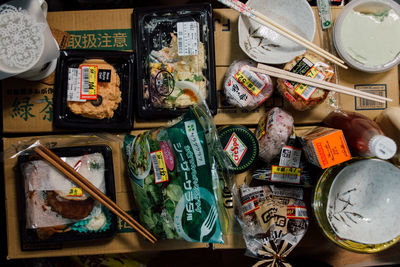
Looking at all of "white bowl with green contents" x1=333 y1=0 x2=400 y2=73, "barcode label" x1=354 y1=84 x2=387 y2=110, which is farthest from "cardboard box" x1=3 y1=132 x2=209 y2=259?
"white bowl with green contents" x1=333 y1=0 x2=400 y2=73

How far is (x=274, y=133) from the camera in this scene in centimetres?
126

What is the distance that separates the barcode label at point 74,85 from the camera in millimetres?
1311

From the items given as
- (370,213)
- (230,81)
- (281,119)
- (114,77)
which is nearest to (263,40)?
(230,81)

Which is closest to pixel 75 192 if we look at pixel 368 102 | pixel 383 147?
pixel 383 147

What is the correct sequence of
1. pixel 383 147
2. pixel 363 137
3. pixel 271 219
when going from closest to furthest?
pixel 383 147 < pixel 363 137 < pixel 271 219

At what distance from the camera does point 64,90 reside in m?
1.33

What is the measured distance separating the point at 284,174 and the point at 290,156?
83mm

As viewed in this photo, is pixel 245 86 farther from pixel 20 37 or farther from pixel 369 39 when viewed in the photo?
pixel 20 37

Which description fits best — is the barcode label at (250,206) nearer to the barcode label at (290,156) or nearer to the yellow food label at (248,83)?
the barcode label at (290,156)

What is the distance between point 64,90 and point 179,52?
0.54 meters

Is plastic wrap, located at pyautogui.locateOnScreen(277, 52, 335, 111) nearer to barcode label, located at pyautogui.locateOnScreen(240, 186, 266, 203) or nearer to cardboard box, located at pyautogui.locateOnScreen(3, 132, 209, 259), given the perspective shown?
barcode label, located at pyautogui.locateOnScreen(240, 186, 266, 203)

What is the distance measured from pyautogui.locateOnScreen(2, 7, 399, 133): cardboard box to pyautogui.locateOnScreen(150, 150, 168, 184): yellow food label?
0.28 m

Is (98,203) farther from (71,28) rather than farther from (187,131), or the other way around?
(71,28)

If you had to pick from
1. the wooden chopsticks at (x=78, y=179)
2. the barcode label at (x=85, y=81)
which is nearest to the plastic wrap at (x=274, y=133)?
the wooden chopsticks at (x=78, y=179)
